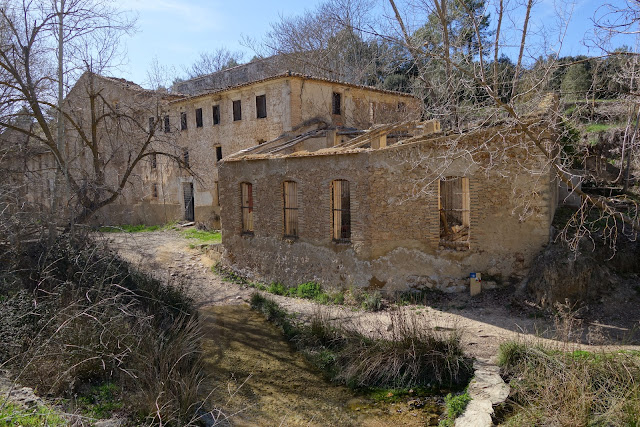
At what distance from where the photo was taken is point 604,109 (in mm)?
10688

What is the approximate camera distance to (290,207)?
46.9 feet

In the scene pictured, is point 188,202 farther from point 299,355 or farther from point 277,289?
point 299,355

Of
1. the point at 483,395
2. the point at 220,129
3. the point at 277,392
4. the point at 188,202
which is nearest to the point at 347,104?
the point at 220,129

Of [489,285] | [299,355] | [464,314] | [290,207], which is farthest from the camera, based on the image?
[290,207]

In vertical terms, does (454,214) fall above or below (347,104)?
below

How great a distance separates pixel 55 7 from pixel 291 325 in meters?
9.42

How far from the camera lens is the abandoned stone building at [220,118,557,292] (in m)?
10.3

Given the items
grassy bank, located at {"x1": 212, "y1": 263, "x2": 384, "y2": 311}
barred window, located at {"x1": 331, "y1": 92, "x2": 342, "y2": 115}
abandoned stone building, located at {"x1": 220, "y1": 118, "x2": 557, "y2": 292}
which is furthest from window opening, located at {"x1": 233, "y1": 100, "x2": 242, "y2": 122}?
grassy bank, located at {"x1": 212, "y1": 263, "x2": 384, "y2": 311}

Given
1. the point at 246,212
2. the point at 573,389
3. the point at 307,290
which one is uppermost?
the point at 246,212

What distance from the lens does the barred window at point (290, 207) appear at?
46.8 feet

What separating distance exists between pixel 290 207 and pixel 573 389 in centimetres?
973

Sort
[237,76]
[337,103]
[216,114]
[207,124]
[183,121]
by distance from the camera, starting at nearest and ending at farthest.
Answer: [337,103], [216,114], [207,124], [183,121], [237,76]

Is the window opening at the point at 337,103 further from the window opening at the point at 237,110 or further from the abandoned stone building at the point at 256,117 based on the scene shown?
the window opening at the point at 237,110

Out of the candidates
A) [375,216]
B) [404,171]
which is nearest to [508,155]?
[404,171]
